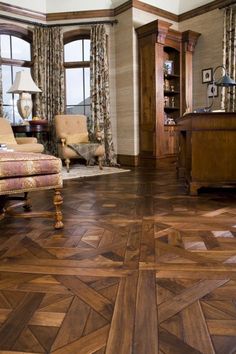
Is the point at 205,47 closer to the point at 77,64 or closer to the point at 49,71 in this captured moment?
the point at 77,64

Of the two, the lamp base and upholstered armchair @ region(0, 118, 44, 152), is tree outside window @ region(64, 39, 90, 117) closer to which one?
the lamp base

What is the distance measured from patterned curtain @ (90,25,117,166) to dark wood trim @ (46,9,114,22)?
0.87ft

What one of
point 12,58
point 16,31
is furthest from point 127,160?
point 16,31

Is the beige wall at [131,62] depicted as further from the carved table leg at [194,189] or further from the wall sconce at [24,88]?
the carved table leg at [194,189]

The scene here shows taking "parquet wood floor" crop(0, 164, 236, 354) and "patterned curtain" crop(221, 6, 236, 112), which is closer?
"parquet wood floor" crop(0, 164, 236, 354)

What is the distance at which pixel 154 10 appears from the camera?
5.89 metres

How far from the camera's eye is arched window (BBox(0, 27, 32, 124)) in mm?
5961

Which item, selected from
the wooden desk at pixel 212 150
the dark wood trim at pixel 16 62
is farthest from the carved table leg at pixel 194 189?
the dark wood trim at pixel 16 62

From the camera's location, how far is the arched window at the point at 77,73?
636cm

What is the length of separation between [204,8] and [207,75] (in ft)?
3.85

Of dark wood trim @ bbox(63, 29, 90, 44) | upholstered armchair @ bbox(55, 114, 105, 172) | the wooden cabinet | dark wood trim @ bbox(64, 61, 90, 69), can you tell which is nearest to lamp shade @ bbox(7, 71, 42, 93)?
upholstered armchair @ bbox(55, 114, 105, 172)

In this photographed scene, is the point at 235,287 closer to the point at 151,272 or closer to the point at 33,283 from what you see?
the point at 151,272

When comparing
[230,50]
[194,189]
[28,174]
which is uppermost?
[230,50]

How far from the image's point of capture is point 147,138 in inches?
225
